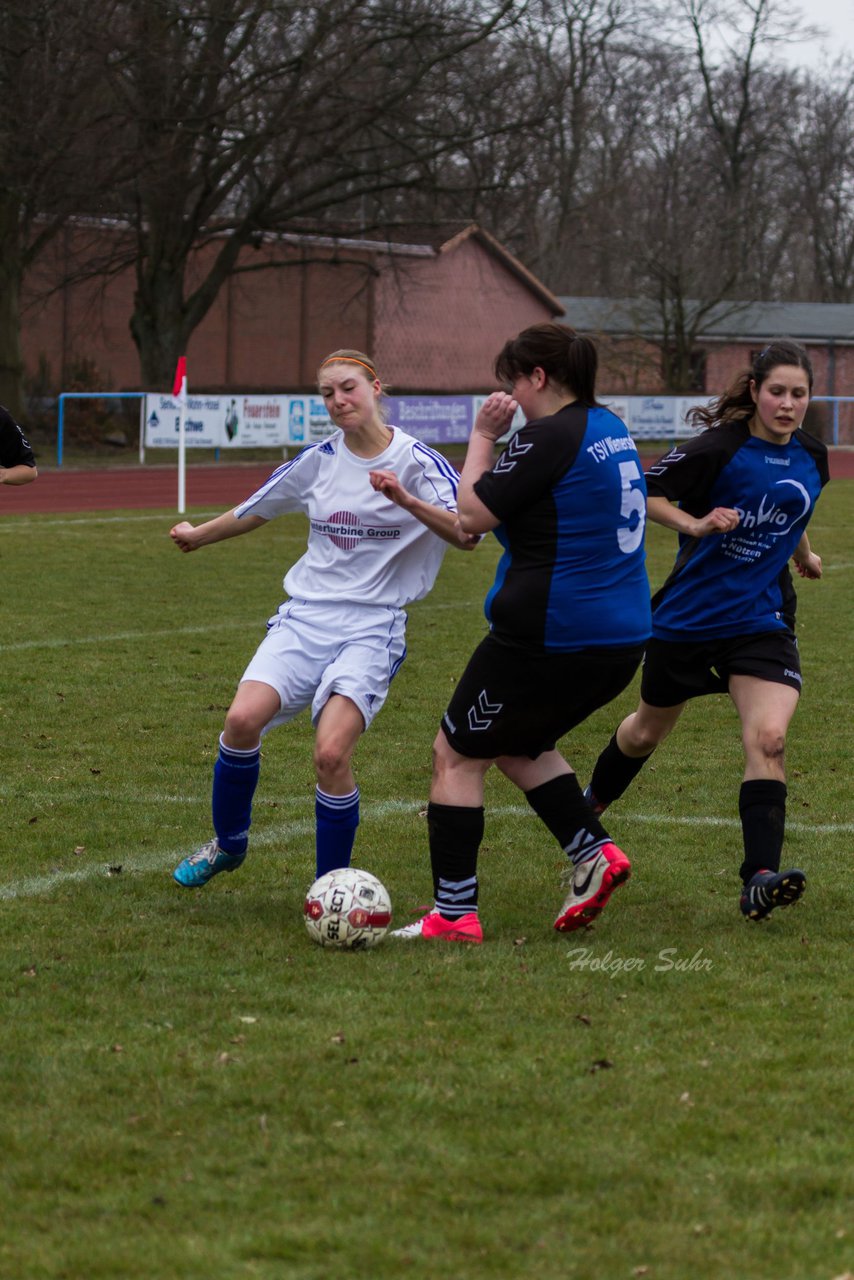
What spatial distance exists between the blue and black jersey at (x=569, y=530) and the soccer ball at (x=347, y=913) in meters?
0.86

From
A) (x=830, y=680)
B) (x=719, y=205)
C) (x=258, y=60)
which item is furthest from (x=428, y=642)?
(x=719, y=205)

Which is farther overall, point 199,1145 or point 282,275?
point 282,275

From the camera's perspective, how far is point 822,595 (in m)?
14.3

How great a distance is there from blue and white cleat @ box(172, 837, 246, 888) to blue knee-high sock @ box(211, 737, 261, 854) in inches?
1.2

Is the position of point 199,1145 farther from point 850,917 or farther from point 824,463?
point 824,463

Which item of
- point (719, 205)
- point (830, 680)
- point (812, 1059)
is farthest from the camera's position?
point (719, 205)

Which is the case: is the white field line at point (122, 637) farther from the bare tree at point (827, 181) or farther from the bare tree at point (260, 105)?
the bare tree at point (827, 181)

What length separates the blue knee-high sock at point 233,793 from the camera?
5.36 metres

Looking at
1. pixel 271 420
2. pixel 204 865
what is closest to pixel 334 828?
pixel 204 865

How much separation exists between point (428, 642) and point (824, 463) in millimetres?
6050

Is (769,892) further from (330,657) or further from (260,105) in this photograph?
(260,105)

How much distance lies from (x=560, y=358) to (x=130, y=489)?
21.0 m

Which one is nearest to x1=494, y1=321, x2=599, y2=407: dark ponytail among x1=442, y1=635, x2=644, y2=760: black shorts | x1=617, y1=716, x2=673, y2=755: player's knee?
x1=442, y1=635, x2=644, y2=760: black shorts

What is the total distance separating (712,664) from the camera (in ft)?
18.1
